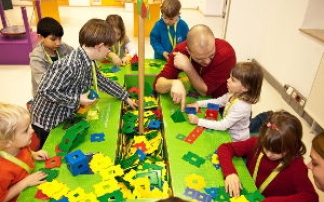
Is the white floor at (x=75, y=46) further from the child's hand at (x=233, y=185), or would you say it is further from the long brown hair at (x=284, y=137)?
the child's hand at (x=233, y=185)

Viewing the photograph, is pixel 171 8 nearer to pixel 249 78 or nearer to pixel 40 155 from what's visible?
pixel 249 78

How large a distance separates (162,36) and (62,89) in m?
1.74

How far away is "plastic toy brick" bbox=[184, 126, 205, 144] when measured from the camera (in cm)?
171

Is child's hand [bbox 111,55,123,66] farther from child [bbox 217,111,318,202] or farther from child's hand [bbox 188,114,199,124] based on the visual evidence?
child [bbox 217,111,318,202]

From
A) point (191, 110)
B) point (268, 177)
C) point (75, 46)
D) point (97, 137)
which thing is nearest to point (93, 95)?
point (97, 137)

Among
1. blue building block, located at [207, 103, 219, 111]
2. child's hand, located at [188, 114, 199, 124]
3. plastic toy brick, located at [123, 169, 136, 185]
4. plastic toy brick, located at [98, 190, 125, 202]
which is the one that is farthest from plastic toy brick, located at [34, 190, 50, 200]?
blue building block, located at [207, 103, 219, 111]

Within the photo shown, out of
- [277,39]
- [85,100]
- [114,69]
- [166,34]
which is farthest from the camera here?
[277,39]

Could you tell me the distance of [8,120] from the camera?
1.28 metres

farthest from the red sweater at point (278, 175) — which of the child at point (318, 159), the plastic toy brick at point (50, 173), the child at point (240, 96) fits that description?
the plastic toy brick at point (50, 173)


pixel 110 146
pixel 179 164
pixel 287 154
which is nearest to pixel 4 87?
pixel 110 146

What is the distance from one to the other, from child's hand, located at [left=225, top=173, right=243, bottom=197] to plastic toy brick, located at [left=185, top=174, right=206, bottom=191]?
0.38 feet

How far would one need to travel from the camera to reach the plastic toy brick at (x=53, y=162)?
4.79 feet

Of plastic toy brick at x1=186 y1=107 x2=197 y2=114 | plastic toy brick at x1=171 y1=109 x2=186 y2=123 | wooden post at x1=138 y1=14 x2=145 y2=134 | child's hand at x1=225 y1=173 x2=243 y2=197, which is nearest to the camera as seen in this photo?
child's hand at x1=225 y1=173 x2=243 y2=197

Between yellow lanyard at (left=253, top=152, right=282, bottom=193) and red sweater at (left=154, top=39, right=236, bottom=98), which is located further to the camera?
red sweater at (left=154, top=39, right=236, bottom=98)
